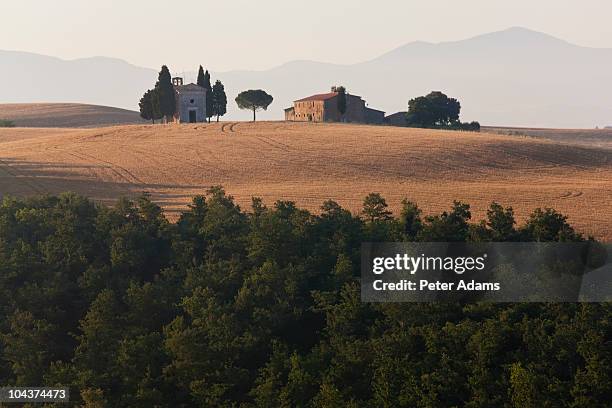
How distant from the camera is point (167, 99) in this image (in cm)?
9994

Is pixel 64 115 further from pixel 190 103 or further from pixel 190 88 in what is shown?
pixel 190 88

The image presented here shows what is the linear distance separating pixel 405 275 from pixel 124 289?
1115cm

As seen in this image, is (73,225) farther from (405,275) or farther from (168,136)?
(168,136)

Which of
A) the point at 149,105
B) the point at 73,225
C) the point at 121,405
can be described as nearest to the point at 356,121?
the point at 149,105

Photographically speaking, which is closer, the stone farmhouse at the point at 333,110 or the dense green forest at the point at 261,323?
the dense green forest at the point at 261,323

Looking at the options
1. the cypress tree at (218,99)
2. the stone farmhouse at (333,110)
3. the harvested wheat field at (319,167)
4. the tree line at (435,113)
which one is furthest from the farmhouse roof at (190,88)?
the tree line at (435,113)

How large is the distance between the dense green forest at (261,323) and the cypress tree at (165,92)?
65.4m

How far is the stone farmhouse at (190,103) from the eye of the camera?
99625 millimetres

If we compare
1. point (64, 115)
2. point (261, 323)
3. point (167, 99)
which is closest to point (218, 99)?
point (167, 99)

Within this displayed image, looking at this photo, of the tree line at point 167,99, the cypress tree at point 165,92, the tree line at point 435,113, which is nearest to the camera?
the cypress tree at point 165,92

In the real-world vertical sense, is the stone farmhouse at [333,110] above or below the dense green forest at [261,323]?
above

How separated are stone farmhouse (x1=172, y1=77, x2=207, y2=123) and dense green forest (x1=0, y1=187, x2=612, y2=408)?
217 feet

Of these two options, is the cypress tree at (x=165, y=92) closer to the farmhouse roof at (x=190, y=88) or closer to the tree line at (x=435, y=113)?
the farmhouse roof at (x=190, y=88)

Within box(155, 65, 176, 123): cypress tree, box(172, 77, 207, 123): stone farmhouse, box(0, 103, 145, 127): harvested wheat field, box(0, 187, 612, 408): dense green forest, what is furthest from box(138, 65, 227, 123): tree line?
box(0, 187, 612, 408): dense green forest
